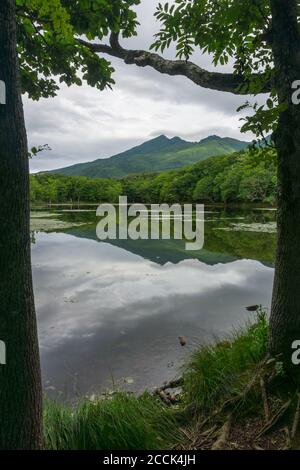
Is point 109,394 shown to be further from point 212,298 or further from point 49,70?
point 212,298

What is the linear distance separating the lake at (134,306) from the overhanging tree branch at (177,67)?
3.21m

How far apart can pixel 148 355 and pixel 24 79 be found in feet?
20.0

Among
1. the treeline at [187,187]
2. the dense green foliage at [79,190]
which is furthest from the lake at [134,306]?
the dense green foliage at [79,190]

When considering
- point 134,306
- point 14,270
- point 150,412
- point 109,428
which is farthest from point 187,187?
point 14,270

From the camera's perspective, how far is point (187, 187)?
114 m

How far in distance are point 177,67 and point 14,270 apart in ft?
12.4

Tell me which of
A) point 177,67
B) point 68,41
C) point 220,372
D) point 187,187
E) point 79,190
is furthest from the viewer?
point 79,190

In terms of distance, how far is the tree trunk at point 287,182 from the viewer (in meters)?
3.81

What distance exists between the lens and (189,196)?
113938mm

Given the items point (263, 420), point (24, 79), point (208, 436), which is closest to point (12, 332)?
point (208, 436)

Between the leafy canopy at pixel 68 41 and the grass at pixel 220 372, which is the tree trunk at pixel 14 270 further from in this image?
the grass at pixel 220 372

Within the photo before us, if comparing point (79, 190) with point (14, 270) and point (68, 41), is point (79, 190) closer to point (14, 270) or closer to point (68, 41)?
point (68, 41)

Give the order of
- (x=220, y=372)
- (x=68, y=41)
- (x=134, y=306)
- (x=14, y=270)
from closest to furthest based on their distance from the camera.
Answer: (x=14, y=270), (x=68, y=41), (x=220, y=372), (x=134, y=306)

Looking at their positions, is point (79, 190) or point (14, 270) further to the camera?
point (79, 190)
